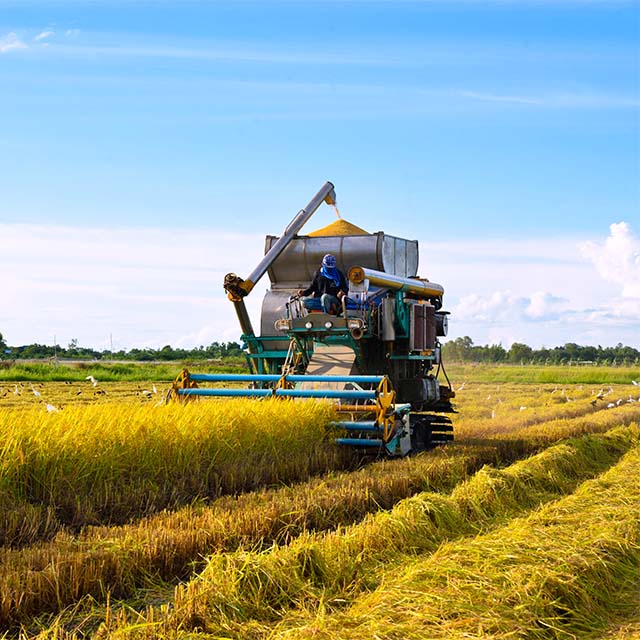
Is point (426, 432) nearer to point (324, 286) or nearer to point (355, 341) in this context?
point (355, 341)

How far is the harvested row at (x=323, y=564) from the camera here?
439 centimetres

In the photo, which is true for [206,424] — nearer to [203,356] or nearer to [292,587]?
[292,587]

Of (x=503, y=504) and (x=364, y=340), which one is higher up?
(x=364, y=340)

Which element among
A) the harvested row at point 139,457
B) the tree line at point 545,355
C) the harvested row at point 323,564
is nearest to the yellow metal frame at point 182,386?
the harvested row at point 139,457

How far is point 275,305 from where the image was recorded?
12.7 m

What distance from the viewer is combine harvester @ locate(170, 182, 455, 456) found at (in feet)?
32.8

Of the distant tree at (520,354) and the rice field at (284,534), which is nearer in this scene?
the rice field at (284,534)

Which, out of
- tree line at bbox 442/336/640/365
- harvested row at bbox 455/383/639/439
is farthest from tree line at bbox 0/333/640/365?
harvested row at bbox 455/383/639/439

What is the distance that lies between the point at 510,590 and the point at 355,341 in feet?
21.4

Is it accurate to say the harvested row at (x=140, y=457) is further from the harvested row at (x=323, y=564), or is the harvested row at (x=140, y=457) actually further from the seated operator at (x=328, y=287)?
the harvested row at (x=323, y=564)

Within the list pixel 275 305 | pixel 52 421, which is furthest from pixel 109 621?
pixel 275 305

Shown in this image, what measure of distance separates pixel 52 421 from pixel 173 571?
291 cm

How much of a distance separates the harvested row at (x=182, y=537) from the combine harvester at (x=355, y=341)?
1.18m

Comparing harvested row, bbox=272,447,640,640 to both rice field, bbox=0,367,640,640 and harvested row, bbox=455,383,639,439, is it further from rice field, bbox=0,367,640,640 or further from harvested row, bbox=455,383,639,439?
harvested row, bbox=455,383,639,439
